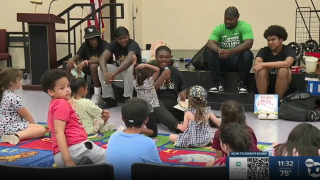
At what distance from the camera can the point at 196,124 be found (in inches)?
161

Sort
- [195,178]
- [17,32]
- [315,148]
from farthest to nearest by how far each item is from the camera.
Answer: [17,32] → [315,148] → [195,178]

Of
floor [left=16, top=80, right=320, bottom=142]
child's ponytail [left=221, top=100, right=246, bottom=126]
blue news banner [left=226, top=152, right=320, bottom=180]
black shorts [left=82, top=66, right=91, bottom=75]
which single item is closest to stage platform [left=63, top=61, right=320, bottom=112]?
floor [left=16, top=80, right=320, bottom=142]

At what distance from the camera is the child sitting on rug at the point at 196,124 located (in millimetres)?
4051

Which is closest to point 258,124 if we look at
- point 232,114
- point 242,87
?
point 242,87

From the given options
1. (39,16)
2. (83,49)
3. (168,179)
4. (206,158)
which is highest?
→ (39,16)

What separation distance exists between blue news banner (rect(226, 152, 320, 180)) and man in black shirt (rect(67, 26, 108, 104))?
4.72 m

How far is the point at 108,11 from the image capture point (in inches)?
400

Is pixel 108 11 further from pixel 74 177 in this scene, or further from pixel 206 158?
pixel 74 177

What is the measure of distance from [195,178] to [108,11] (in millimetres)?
8783

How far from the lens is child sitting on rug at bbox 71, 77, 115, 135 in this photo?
14.8ft

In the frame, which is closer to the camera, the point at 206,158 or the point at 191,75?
the point at 206,158

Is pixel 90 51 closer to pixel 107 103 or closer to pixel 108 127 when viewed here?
pixel 107 103

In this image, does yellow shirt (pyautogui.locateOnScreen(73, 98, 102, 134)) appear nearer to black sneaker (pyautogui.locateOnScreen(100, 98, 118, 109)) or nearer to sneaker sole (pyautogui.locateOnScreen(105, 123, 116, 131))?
sneaker sole (pyautogui.locateOnScreen(105, 123, 116, 131))

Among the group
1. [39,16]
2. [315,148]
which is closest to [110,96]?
[39,16]
